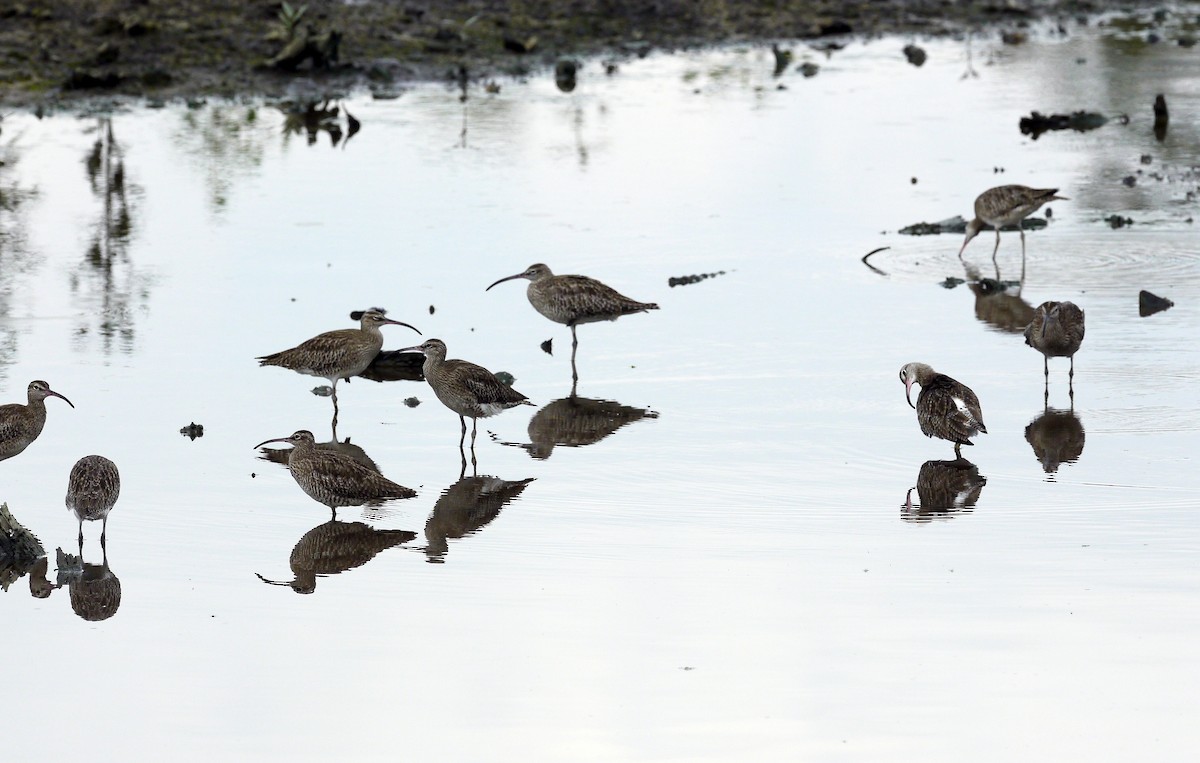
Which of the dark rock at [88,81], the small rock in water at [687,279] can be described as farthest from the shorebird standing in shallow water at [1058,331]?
the dark rock at [88,81]

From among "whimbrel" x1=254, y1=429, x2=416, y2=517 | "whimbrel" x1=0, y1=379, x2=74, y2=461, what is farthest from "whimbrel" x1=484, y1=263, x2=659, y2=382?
"whimbrel" x1=0, y1=379, x2=74, y2=461

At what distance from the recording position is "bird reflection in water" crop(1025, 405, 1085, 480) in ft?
38.0

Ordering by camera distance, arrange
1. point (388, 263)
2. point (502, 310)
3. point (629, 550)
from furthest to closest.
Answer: point (388, 263)
point (502, 310)
point (629, 550)

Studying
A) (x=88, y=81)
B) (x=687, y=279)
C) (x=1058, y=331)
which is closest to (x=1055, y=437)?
(x=1058, y=331)

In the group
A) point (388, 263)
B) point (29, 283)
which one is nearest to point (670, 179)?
point (388, 263)

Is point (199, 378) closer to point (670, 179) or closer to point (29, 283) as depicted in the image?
point (29, 283)

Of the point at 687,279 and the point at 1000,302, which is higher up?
the point at 687,279

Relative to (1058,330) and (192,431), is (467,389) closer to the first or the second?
(192,431)

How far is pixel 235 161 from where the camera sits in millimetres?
23219

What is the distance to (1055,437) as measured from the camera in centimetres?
1209

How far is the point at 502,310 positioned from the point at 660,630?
790cm

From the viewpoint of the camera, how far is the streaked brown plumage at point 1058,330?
1304cm

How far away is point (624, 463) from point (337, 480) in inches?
81.5

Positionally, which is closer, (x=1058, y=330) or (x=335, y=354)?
(x=1058, y=330)
